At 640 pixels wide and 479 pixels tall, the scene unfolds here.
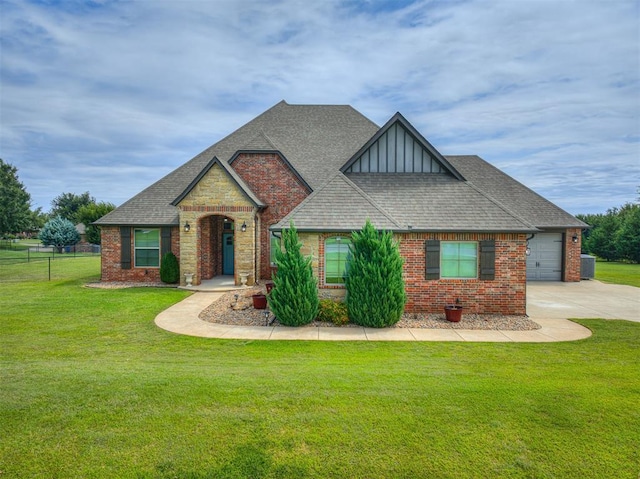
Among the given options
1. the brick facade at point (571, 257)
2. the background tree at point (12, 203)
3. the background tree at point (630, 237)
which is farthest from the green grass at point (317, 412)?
the background tree at point (12, 203)

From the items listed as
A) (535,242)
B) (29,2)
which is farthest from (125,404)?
(535,242)

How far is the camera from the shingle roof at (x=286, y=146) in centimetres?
1859

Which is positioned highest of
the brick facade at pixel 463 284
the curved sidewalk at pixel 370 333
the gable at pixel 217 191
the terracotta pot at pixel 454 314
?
the gable at pixel 217 191

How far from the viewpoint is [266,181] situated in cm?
1864

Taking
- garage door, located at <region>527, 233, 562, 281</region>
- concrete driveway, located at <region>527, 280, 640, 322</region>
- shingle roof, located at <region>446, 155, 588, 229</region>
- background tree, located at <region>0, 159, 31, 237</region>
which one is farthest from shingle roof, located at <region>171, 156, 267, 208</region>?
background tree, located at <region>0, 159, 31, 237</region>

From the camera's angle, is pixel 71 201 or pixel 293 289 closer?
pixel 293 289

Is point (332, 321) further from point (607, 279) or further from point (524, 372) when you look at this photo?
point (607, 279)

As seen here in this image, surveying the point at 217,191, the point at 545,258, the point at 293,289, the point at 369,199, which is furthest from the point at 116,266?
the point at 545,258

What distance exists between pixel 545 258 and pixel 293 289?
16326mm

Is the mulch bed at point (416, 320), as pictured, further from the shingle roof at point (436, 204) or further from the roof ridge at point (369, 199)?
the roof ridge at point (369, 199)

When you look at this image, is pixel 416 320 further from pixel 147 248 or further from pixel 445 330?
pixel 147 248

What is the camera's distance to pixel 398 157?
1495cm

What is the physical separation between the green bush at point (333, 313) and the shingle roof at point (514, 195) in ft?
41.6

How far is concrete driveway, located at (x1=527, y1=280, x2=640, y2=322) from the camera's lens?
12.5 m
